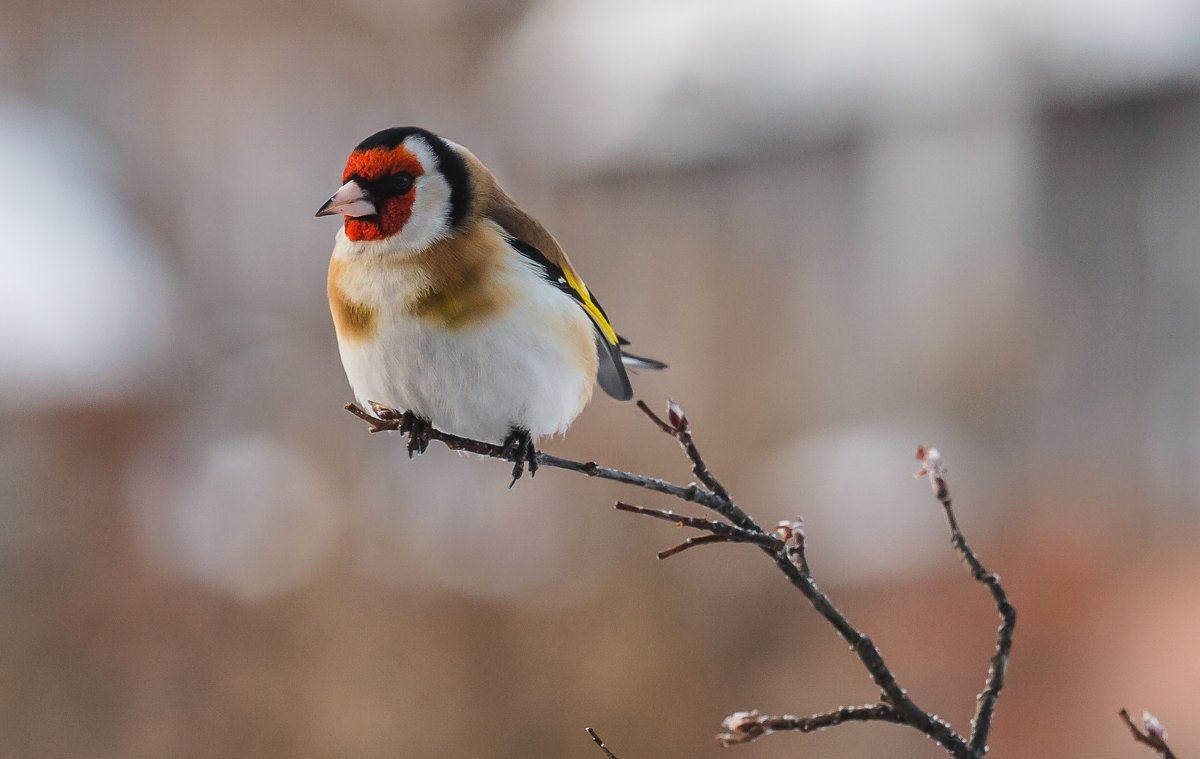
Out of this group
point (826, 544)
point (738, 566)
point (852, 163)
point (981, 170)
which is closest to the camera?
point (738, 566)

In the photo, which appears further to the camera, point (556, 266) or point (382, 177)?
point (556, 266)

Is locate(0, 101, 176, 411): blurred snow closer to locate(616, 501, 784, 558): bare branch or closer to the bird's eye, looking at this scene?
the bird's eye

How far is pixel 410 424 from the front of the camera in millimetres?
1068

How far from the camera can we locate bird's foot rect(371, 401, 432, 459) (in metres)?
1.03

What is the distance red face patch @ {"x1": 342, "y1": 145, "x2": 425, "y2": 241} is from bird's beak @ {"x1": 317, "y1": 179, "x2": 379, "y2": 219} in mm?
12

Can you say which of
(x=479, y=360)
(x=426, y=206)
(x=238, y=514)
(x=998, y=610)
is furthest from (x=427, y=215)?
(x=238, y=514)

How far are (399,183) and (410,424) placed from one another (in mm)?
217

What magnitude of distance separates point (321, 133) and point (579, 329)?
4.22m

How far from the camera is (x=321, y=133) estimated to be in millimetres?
5098

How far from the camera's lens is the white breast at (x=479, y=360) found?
40.5 inches

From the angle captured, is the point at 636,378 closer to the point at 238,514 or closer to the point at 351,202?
the point at 238,514

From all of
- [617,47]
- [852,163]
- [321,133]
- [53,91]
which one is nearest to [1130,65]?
[852,163]

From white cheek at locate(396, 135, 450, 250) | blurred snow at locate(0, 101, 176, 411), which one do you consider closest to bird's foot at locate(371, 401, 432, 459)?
white cheek at locate(396, 135, 450, 250)

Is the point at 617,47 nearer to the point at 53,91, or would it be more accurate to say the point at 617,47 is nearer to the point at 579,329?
the point at 53,91
